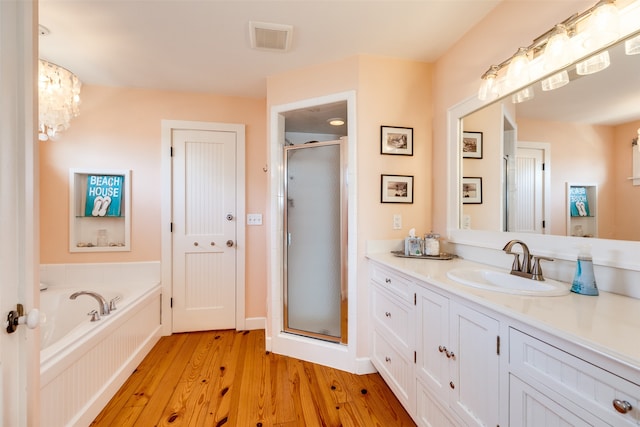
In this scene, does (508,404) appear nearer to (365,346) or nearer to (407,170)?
(365,346)

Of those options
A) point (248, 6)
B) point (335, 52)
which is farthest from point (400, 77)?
point (248, 6)

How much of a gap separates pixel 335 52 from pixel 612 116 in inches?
64.0

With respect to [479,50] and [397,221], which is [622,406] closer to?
[397,221]

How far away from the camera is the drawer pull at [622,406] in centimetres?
60

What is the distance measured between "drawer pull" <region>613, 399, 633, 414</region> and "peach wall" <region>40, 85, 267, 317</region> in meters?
2.55

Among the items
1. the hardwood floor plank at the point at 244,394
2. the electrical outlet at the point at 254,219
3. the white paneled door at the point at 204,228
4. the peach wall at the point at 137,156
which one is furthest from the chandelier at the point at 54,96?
the hardwood floor plank at the point at 244,394

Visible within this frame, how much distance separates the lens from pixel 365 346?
2.00m

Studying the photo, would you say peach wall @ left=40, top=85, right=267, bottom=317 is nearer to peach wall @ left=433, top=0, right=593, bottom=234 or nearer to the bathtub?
the bathtub

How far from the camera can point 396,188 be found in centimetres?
206

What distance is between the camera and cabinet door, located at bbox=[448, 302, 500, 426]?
37.3 inches

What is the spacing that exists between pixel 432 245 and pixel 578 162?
0.89 metres

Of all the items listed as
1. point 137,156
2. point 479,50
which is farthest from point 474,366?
point 137,156

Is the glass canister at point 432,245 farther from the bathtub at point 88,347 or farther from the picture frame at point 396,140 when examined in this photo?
the bathtub at point 88,347

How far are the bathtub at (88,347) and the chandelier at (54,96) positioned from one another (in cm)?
125
